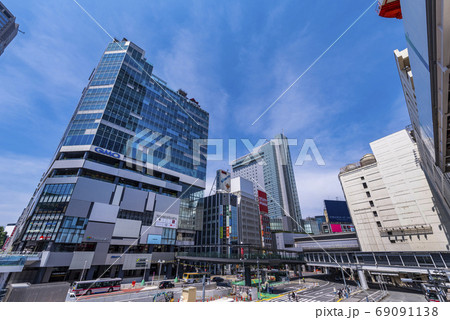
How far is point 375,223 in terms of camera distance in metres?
39.2

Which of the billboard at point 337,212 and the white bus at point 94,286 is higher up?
the billboard at point 337,212

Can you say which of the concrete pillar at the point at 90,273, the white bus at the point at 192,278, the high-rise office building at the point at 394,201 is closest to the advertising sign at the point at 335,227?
the high-rise office building at the point at 394,201

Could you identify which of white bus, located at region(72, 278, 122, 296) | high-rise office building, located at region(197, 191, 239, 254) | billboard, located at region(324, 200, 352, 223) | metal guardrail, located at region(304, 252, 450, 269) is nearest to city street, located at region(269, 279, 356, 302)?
metal guardrail, located at region(304, 252, 450, 269)

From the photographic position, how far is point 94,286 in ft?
91.0

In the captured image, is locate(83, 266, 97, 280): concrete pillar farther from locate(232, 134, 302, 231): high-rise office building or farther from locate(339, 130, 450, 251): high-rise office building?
locate(232, 134, 302, 231): high-rise office building

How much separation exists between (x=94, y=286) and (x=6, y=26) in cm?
13533

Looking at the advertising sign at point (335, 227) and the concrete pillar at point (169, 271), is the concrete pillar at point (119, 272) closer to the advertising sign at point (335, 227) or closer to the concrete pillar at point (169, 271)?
the concrete pillar at point (169, 271)

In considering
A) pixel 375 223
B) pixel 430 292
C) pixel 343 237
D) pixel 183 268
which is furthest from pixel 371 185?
pixel 183 268

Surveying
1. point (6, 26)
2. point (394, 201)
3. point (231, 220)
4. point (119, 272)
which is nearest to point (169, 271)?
point (119, 272)

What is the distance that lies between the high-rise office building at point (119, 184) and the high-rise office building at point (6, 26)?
80.2 m

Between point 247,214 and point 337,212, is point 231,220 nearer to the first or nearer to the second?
point 247,214

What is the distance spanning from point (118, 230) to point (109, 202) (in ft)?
21.5

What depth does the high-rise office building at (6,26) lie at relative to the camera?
86625 millimetres
